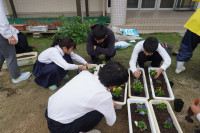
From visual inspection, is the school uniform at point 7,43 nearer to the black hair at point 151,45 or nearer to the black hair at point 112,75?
the black hair at point 112,75

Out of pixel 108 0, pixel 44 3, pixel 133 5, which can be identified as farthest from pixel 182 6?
pixel 44 3

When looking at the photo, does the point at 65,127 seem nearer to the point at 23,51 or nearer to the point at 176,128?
the point at 176,128

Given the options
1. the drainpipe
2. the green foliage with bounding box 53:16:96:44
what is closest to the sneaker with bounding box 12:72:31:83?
the green foliage with bounding box 53:16:96:44

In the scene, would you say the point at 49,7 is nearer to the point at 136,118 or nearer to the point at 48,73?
the point at 48,73

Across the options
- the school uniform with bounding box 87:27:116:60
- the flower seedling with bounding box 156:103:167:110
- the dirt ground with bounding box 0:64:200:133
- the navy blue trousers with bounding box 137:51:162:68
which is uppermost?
the school uniform with bounding box 87:27:116:60

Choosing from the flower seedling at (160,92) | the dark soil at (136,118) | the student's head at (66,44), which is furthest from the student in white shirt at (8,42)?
the flower seedling at (160,92)

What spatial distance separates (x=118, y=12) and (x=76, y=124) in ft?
14.3

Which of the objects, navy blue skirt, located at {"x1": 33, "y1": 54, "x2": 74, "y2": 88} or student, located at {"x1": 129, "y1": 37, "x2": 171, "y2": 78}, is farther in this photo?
navy blue skirt, located at {"x1": 33, "y1": 54, "x2": 74, "y2": 88}

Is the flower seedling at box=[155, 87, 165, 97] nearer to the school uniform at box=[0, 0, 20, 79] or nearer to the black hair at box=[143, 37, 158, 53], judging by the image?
the black hair at box=[143, 37, 158, 53]

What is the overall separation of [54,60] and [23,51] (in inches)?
60.4

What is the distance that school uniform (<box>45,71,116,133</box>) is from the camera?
119cm

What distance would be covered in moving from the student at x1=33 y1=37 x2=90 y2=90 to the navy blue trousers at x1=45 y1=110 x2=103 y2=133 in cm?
Result: 92

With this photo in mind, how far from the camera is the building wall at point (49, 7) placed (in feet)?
19.3

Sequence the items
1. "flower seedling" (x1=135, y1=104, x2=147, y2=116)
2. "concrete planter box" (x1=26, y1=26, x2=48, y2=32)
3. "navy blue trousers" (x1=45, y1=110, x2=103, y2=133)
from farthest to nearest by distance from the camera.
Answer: "concrete planter box" (x1=26, y1=26, x2=48, y2=32), "flower seedling" (x1=135, y1=104, x2=147, y2=116), "navy blue trousers" (x1=45, y1=110, x2=103, y2=133)
